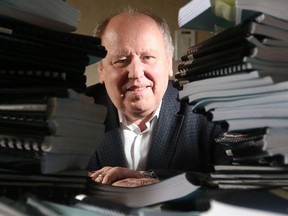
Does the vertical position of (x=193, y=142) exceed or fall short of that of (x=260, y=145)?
it falls short

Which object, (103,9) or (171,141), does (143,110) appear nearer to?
(171,141)

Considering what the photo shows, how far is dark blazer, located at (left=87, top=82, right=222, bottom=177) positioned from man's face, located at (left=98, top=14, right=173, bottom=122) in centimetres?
10

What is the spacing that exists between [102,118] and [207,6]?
0.70ft

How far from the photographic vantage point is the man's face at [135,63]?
158cm

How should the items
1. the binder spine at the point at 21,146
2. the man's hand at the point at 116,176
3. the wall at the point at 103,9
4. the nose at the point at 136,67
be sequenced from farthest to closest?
the wall at the point at 103,9
the nose at the point at 136,67
the man's hand at the point at 116,176
the binder spine at the point at 21,146

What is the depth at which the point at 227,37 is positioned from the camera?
0.56m

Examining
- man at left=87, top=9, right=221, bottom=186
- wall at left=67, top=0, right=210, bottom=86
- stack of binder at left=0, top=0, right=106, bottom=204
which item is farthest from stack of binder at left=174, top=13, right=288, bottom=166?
wall at left=67, top=0, right=210, bottom=86

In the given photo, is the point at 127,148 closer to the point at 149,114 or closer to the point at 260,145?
the point at 149,114

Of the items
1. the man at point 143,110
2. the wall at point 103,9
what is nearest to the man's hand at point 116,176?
the man at point 143,110

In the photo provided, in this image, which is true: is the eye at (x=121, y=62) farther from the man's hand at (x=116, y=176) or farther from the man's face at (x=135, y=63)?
the man's hand at (x=116, y=176)

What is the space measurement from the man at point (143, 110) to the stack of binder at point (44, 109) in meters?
0.95

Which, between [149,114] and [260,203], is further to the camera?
[149,114]

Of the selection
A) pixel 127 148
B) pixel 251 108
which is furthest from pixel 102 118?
pixel 127 148

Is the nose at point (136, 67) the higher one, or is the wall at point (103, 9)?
the wall at point (103, 9)
